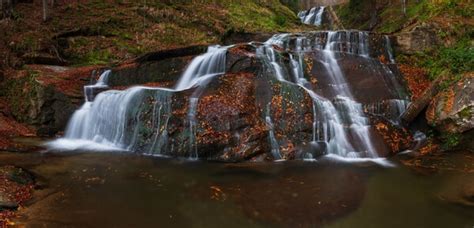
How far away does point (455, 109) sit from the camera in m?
10.7

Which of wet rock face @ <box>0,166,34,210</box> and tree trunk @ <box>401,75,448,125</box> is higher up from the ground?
tree trunk @ <box>401,75,448,125</box>

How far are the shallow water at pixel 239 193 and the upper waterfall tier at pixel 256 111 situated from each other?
2.72 ft

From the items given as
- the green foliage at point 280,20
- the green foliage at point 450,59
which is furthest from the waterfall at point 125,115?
the green foliage at point 280,20

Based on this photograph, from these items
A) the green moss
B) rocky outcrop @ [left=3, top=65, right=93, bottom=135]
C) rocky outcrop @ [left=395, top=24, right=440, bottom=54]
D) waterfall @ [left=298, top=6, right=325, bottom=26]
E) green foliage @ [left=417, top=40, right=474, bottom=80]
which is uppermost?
waterfall @ [left=298, top=6, right=325, bottom=26]

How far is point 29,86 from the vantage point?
1396 cm

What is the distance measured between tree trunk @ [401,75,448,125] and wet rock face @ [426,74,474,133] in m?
0.31

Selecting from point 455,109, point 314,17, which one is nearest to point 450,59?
point 455,109

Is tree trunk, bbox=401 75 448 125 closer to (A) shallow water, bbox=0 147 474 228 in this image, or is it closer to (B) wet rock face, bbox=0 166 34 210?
(A) shallow water, bbox=0 147 474 228

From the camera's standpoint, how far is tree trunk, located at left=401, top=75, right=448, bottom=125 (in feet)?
38.2

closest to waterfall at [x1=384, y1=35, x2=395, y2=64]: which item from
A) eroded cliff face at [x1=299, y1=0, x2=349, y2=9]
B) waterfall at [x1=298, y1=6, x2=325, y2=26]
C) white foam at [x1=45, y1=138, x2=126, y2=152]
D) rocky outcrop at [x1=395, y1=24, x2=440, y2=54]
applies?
rocky outcrop at [x1=395, y1=24, x2=440, y2=54]

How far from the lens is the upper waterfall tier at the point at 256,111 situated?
10688mm

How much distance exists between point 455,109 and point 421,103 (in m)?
1.19

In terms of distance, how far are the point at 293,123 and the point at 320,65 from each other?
3.99 meters

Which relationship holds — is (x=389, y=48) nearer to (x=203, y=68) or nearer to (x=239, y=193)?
(x=203, y=68)
